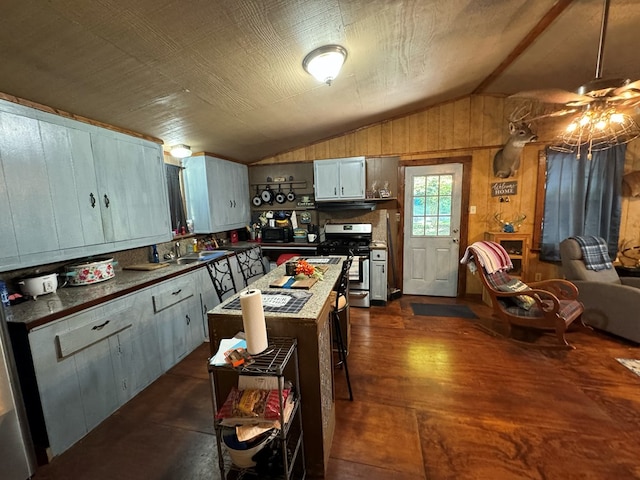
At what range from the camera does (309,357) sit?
130cm

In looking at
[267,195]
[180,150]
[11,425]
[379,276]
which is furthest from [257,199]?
[11,425]

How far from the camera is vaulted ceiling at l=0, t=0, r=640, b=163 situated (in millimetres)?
1345

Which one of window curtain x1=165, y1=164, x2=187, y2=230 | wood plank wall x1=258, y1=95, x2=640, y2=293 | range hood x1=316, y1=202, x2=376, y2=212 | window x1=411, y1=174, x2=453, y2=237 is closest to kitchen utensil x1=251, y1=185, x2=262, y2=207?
range hood x1=316, y1=202, x2=376, y2=212

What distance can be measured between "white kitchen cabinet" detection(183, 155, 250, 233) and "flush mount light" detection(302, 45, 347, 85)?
82.9 inches

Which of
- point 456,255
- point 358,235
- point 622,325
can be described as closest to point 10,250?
point 358,235

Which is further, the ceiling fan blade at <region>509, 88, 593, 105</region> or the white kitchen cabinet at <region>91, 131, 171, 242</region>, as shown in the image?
the white kitchen cabinet at <region>91, 131, 171, 242</region>

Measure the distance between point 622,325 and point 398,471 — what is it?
9.33 ft

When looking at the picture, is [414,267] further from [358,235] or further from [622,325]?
[622,325]

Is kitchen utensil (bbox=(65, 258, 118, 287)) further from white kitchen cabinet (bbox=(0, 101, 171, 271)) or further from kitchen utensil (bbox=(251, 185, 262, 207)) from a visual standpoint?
kitchen utensil (bbox=(251, 185, 262, 207))


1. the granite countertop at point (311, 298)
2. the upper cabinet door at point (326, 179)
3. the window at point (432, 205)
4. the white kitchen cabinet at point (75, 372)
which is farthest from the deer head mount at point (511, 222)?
the white kitchen cabinet at point (75, 372)

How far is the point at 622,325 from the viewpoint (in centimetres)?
262

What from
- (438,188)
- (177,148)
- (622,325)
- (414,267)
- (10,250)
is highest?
(177,148)

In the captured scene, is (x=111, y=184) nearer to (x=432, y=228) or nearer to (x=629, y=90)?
(x=629, y=90)

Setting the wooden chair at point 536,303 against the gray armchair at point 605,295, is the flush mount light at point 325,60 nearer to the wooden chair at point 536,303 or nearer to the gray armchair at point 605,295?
the wooden chair at point 536,303
